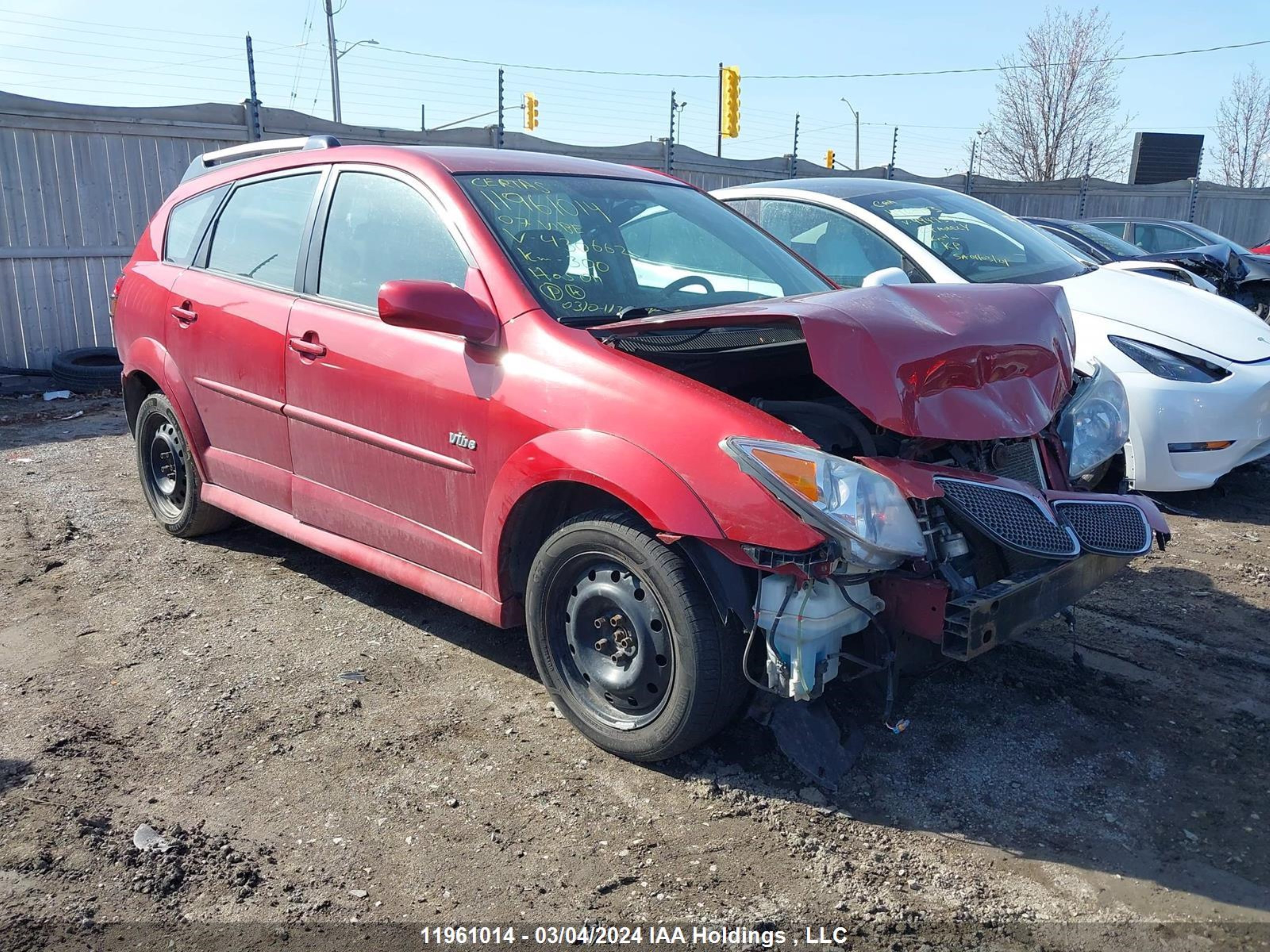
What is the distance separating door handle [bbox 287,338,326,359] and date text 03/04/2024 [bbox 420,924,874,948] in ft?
7.21

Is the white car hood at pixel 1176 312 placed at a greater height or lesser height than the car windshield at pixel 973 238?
lesser

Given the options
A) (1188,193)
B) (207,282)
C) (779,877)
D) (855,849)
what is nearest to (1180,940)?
(855,849)

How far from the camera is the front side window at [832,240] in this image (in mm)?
5883

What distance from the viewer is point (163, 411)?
5.00m

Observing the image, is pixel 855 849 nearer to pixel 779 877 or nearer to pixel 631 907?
pixel 779 877

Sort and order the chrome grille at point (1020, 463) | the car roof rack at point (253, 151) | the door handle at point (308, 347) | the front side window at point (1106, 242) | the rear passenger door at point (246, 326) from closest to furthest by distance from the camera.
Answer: the chrome grille at point (1020, 463) < the door handle at point (308, 347) < the rear passenger door at point (246, 326) < the car roof rack at point (253, 151) < the front side window at point (1106, 242)

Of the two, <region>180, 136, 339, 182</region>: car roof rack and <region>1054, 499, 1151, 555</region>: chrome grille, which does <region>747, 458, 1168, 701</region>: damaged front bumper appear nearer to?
<region>1054, 499, 1151, 555</region>: chrome grille

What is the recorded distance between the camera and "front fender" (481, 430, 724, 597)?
276 centimetres

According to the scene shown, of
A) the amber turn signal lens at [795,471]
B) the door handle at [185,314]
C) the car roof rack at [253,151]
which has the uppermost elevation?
the car roof rack at [253,151]

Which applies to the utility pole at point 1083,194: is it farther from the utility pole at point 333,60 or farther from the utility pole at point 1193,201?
the utility pole at point 333,60

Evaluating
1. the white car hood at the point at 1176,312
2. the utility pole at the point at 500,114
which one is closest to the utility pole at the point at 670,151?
the utility pole at the point at 500,114

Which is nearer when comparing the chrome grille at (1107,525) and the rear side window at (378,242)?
the chrome grille at (1107,525)

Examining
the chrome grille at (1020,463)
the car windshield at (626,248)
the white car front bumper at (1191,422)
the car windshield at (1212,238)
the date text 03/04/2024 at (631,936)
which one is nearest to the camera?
the date text 03/04/2024 at (631,936)

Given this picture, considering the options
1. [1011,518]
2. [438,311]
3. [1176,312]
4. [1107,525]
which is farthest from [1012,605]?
[1176,312]
